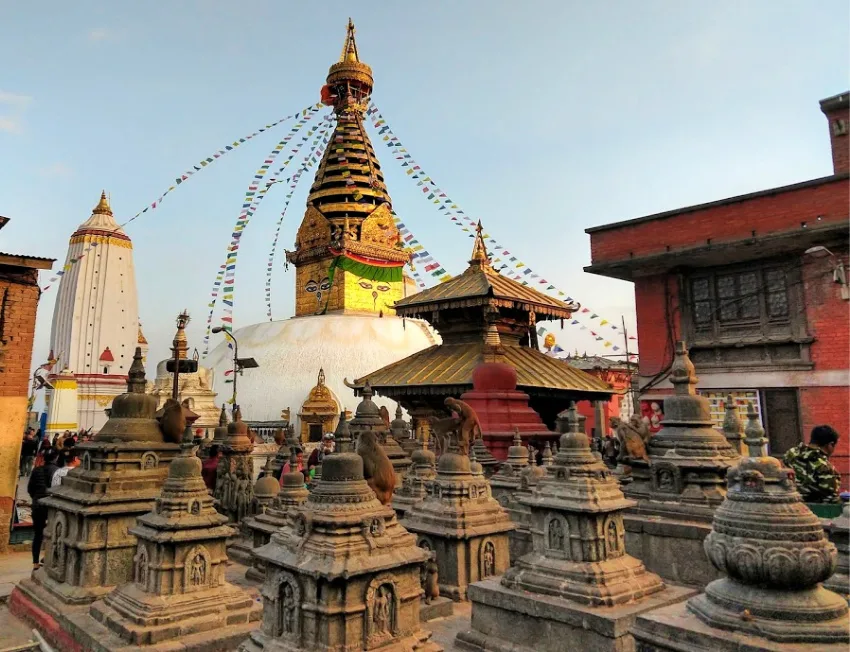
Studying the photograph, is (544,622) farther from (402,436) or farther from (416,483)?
(402,436)

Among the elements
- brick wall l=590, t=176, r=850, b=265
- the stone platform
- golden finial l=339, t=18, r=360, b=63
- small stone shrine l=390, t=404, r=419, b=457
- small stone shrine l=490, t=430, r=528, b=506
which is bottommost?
the stone platform

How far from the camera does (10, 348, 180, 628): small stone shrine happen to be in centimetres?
600

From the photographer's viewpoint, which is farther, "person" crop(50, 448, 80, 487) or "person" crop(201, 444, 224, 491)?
"person" crop(201, 444, 224, 491)

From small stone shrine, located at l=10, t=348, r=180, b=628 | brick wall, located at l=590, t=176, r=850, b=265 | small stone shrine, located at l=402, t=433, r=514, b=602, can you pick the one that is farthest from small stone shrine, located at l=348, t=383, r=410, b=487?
brick wall, located at l=590, t=176, r=850, b=265

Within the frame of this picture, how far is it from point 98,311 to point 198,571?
95.9 ft

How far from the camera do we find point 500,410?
1169 centimetres

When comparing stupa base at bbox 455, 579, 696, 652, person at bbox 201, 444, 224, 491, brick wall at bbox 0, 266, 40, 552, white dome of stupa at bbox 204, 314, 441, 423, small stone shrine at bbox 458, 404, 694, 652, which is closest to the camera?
stupa base at bbox 455, 579, 696, 652

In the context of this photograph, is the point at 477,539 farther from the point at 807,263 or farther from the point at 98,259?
the point at 98,259

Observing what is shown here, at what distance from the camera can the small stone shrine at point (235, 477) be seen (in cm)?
929

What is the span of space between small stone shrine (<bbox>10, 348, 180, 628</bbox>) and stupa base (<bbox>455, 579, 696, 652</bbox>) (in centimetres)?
360

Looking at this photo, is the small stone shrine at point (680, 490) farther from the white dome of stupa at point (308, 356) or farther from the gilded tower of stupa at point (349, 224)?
the gilded tower of stupa at point (349, 224)

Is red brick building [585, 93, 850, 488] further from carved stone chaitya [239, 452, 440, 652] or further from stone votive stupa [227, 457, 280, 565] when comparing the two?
carved stone chaitya [239, 452, 440, 652]

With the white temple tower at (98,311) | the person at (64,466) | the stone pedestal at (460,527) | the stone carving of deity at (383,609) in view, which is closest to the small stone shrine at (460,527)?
the stone pedestal at (460,527)

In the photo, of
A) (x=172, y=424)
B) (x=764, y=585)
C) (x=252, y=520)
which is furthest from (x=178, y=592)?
(x=764, y=585)
